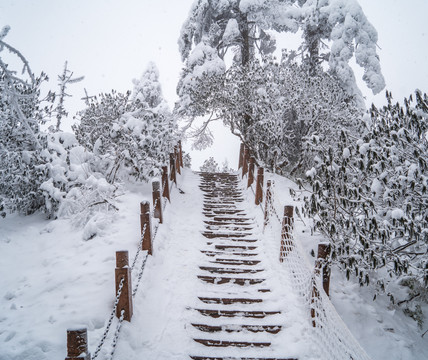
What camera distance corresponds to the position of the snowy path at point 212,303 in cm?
375

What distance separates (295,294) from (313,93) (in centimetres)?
773

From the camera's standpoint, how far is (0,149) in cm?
657

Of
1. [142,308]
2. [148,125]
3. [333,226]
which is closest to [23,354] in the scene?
[142,308]

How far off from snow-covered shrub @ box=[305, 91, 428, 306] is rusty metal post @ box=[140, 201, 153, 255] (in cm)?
263

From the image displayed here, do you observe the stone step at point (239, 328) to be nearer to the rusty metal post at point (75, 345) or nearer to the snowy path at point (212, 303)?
the snowy path at point (212, 303)

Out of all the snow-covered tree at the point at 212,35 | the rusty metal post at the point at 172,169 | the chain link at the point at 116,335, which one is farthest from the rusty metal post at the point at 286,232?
the snow-covered tree at the point at 212,35

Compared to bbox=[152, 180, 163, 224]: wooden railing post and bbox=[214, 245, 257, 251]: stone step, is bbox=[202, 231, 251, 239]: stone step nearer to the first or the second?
bbox=[214, 245, 257, 251]: stone step

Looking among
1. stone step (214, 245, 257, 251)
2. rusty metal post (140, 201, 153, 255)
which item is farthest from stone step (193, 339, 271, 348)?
stone step (214, 245, 257, 251)

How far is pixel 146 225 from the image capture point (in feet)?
16.5

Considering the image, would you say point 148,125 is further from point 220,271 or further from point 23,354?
A: point 23,354

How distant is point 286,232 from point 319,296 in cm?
141

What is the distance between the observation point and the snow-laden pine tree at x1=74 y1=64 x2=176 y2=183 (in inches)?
297

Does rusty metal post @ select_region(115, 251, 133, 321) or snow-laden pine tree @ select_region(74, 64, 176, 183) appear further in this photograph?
snow-laden pine tree @ select_region(74, 64, 176, 183)

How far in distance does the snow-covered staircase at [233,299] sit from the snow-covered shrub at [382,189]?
1416 mm
